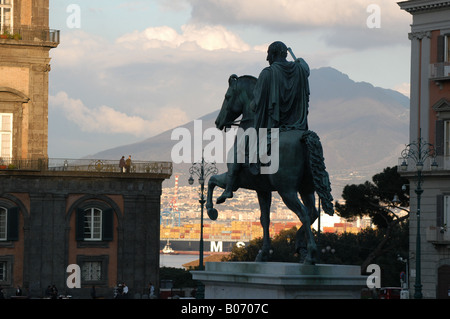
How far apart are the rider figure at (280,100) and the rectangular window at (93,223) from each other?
43.3 metres

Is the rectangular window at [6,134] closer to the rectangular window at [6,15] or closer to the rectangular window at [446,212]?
the rectangular window at [6,15]

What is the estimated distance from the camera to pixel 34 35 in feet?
189

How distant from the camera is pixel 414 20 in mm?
47750

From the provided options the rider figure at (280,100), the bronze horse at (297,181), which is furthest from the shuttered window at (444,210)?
the rider figure at (280,100)

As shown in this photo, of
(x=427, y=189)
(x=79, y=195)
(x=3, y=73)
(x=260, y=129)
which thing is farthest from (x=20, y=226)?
(x=260, y=129)

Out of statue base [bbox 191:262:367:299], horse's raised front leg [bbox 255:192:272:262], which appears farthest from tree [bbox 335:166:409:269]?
statue base [bbox 191:262:367:299]

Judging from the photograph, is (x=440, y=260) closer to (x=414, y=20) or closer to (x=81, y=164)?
(x=414, y=20)

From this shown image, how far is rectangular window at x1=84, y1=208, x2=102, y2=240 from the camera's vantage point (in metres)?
58.8

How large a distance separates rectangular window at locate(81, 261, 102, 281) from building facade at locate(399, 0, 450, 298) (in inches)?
738

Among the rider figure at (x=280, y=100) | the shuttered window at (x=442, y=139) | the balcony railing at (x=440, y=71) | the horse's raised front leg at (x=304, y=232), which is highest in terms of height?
the balcony railing at (x=440, y=71)

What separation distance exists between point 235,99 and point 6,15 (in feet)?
141

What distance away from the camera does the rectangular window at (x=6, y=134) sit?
5757cm

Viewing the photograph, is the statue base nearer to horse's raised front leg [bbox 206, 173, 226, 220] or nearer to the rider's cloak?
horse's raised front leg [bbox 206, 173, 226, 220]

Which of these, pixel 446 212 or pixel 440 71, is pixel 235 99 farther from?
pixel 440 71
